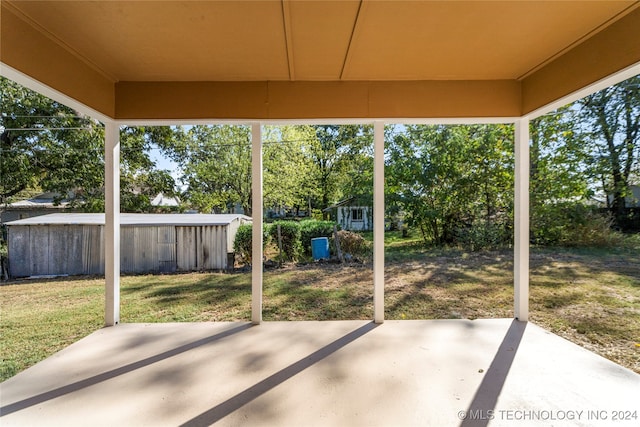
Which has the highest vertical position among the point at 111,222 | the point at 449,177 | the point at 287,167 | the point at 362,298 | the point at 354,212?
the point at 287,167

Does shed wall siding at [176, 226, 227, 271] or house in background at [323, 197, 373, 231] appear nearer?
shed wall siding at [176, 226, 227, 271]

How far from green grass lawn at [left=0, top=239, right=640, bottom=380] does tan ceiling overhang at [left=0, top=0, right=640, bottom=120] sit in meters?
2.54

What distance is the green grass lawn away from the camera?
2.98m

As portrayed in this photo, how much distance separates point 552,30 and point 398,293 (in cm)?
362

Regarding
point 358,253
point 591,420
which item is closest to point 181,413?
point 591,420

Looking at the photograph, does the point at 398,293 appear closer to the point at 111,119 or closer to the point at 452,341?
the point at 452,341

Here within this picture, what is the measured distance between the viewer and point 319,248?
239 inches

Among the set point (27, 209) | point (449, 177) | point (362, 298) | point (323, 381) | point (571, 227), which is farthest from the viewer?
point (27, 209)

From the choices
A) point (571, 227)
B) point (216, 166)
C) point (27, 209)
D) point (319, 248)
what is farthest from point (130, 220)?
point (571, 227)

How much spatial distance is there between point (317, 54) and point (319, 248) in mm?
4363

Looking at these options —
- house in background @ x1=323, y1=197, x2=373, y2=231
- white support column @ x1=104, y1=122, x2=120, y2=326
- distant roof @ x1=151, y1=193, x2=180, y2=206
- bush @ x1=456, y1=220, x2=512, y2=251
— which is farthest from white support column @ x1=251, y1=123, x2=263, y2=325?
distant roof @ x1=151, y1=193, x2=180, y2=206

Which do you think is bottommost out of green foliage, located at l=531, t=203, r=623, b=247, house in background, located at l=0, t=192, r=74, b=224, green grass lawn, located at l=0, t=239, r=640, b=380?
green grass lawn, located at l=0, t=239, r=640, b=380

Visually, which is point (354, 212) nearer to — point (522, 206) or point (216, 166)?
point (216, 166)

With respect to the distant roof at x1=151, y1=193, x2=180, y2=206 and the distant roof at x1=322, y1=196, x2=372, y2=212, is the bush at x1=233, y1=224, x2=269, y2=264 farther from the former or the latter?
the distant roof at x1=151, y1=193, x2=180, y2=206
